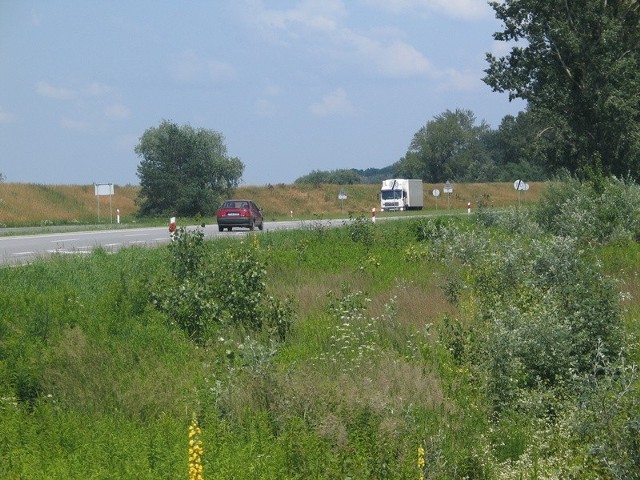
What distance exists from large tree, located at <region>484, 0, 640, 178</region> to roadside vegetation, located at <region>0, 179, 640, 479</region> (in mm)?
24511

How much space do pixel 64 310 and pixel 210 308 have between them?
1.92m

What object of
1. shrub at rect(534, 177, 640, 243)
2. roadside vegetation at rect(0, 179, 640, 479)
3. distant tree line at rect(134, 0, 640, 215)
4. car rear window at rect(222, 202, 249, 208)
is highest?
distant tree line at rect(134, 0, 640, 215)

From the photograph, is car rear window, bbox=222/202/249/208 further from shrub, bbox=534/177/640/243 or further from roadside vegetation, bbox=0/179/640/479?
roadside vegetation, bbox=0/179/640/479

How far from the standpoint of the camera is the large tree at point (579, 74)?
136 ft

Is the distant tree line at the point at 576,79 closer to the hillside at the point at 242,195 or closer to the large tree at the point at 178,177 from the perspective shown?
the hillside at the point at 242,195

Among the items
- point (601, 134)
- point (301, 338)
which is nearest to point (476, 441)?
point (301, 338)

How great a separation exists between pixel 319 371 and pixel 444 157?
13213cm

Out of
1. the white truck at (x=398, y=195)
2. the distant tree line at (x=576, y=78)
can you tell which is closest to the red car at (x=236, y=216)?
the distant tree line at (x=576, y=78)

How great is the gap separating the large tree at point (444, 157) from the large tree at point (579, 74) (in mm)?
92127

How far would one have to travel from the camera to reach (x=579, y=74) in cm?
4403

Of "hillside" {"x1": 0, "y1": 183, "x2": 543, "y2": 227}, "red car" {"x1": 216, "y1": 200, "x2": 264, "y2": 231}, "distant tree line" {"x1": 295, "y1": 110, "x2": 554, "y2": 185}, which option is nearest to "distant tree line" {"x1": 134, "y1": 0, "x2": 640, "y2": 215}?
"red car" {"x1": 216, "y1": 200, "x2": 264, "y2": 231}

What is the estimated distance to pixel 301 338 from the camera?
44.2ft

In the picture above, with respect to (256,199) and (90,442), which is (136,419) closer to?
(90,442)

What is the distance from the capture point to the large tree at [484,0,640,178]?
4159 cm
